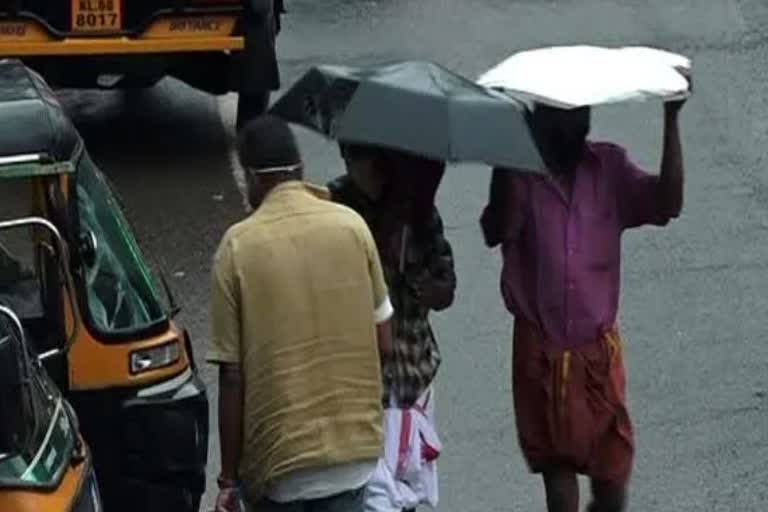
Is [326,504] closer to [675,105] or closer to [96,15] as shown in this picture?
[675,105]

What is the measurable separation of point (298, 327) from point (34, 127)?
55.8 inches

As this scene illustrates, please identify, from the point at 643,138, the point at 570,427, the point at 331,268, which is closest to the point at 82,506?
the point at 331,268

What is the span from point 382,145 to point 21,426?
1.77 m

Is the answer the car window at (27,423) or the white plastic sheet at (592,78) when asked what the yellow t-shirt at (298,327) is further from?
the white plastic sheet at (592,78)

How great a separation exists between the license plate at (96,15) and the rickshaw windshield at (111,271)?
531 cm

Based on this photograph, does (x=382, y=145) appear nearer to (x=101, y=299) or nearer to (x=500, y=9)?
(x=101, y=299)

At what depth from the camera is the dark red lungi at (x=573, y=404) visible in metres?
7.23

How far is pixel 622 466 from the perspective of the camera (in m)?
7.36

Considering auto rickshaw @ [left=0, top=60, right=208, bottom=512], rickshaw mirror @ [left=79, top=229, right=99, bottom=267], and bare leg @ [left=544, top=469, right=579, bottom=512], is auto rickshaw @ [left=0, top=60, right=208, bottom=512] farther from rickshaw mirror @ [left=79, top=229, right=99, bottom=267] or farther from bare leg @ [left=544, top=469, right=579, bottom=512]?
bare leg @ [left=544, top=469, right=579, bottom=512]

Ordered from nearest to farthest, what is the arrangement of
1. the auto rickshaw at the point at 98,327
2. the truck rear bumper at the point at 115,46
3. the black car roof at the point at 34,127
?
the black car roof at the point at 34,127
the auto rickshaw at the point at 98,327
the truck rear bumper at the point at 115,46

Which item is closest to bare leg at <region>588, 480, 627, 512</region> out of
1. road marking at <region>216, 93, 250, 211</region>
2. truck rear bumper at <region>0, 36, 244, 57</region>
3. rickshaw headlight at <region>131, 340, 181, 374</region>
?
rickshaw headlight at <region>131, 340, 181, 374</region>

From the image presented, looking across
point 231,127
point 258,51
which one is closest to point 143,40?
point 258,51

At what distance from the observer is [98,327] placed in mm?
7281

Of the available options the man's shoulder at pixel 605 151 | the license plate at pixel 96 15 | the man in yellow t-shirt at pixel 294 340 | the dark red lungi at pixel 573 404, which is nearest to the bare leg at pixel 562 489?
the dark red lungi at pixel 573 404
